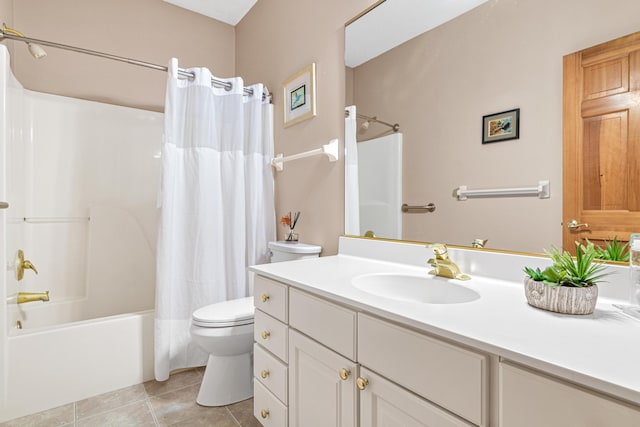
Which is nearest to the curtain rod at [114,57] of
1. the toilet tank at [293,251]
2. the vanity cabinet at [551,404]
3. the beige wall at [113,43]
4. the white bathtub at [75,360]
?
the beige wall at [113,43]

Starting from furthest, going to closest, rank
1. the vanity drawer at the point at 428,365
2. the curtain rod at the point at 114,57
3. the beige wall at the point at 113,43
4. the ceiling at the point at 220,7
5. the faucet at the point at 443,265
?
the ceiling at the point at 220,7
the beige wall at the point at 113,43
the curtain rod at the point at 114,57
the faucet at the point at 443,265
the vanity drawer at the point at 428,365

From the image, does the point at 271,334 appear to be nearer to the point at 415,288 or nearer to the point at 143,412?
the point at 415,288

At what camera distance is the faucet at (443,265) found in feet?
3.78

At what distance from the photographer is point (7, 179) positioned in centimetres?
159

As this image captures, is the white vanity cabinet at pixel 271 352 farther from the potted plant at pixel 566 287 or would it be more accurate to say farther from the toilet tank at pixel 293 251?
the potted plant at pixel 566 287

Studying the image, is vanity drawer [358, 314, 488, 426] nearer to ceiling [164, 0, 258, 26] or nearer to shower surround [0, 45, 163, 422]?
shower surround [0, 45, 163, 422]

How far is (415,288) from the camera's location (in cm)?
121

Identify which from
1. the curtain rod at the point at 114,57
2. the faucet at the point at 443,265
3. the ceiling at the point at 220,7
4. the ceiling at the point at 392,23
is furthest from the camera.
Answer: the ceiling at the point at 220,7

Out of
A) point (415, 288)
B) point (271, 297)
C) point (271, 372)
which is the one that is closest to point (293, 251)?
point (271, 297)

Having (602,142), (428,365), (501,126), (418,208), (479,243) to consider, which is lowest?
(428,365)

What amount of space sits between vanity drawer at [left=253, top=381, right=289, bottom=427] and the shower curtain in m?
0.79

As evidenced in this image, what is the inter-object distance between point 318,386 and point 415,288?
0.48 meters

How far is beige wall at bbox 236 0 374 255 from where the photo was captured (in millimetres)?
1802

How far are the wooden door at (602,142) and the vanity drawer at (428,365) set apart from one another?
1.90 feet
